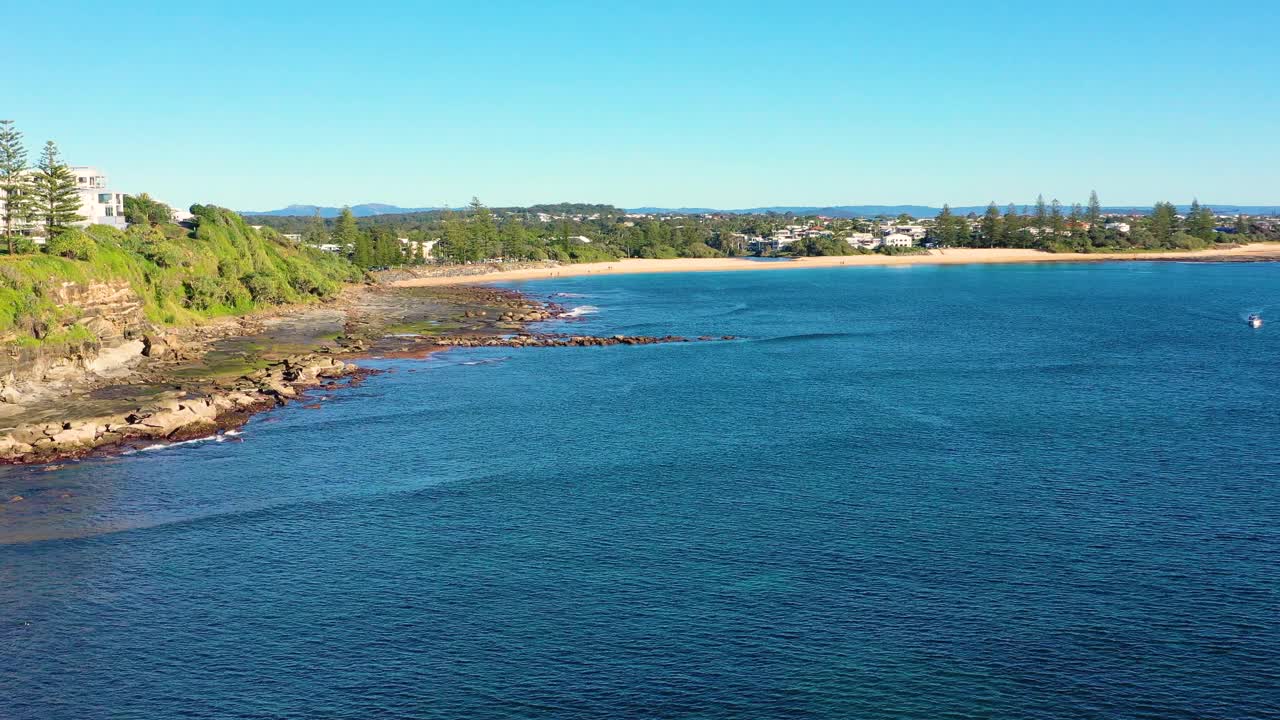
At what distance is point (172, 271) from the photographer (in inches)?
3728

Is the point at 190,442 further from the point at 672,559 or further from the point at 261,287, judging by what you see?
the point at 261,287

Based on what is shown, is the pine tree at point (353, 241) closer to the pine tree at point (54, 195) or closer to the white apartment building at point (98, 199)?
the white apartment building at point (98, 199)

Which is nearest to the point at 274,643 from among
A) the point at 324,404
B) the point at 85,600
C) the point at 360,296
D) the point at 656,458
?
the point at 85,600

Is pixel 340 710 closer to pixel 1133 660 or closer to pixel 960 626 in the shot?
pixel 960 626

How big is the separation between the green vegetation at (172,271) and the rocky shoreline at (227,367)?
3167mm

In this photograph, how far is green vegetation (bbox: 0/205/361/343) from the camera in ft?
216

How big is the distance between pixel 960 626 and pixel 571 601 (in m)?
11.9

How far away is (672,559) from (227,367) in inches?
1957

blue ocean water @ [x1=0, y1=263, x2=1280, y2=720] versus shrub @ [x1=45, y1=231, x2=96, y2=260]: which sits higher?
shrub @ [x1=45, y1=231, x2=96, y2=260]

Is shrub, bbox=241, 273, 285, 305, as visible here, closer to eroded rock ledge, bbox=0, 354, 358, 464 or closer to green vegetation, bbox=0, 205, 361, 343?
green vegetation, bbox=0, 205, 361, 343

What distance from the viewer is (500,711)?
25984 millimetres

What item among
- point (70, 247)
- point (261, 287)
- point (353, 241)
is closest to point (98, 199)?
point (261, 287)

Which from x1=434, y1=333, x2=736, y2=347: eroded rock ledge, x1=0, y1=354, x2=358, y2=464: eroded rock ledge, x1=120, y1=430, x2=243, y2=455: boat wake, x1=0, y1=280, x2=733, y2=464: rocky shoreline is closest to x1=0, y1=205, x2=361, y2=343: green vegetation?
x1=0, y1=280, x2=733, y2=464: rocky shoreline

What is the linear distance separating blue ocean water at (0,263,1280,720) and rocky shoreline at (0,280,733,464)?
13.2 feet
